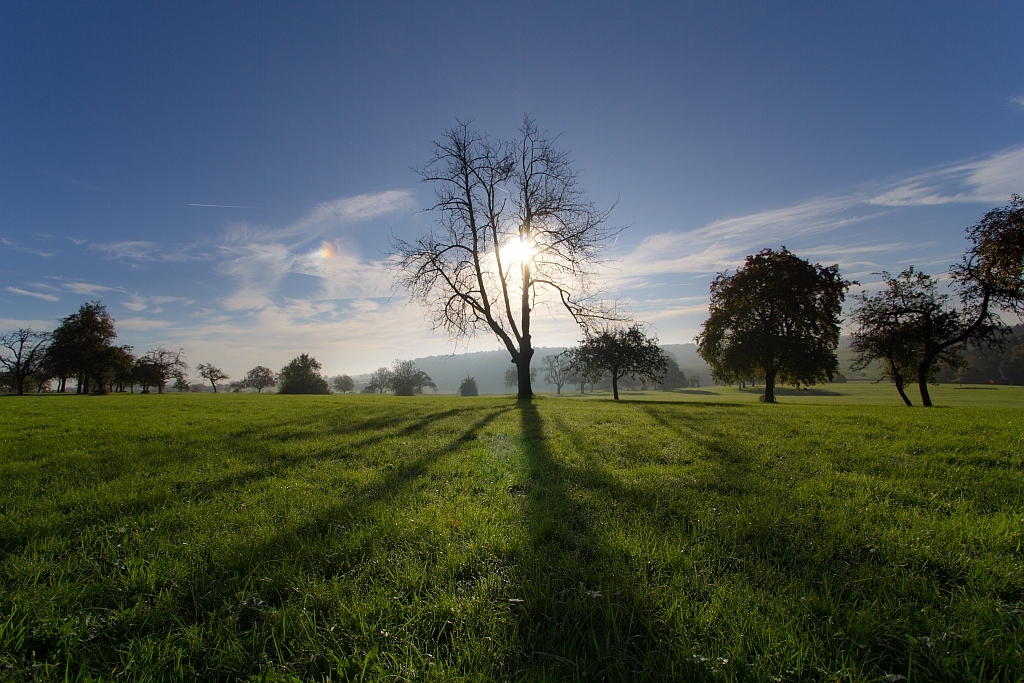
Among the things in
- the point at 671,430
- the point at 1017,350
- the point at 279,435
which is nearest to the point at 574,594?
the point at 671,430

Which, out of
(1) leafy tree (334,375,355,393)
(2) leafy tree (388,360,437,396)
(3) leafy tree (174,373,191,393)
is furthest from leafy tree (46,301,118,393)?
(1) leafy tree (334,375,355,393)

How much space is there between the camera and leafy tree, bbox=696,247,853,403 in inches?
1307

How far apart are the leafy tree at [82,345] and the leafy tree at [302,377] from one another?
25.6m

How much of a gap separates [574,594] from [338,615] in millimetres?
1591

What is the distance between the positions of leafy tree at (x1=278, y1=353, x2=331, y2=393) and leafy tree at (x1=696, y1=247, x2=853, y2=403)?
69117mm

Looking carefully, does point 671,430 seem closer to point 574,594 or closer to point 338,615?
point 574,594

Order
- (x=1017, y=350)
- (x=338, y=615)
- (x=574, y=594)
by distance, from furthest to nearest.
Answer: (x=1017, y=350) < (x=574, y=594) < (x=338, y=615)

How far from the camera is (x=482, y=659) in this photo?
87.4 inches

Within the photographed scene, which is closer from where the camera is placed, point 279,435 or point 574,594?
point 574,594

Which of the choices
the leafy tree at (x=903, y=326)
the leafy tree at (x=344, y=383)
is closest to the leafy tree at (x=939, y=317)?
the leafy tree at (x=903, y=326)

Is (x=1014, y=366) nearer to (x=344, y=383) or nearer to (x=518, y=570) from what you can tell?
(x=518, y=570)

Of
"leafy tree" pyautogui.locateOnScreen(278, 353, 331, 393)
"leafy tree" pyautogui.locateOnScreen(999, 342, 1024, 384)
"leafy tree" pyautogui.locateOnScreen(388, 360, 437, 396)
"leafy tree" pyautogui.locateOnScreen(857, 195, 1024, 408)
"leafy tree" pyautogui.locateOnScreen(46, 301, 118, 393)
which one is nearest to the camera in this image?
"leafy tree" pyautogui.locateOnScreen(857, 195, 1024, 408)

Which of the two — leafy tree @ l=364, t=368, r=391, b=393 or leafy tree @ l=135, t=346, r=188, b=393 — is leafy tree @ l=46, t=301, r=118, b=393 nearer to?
leafy tree @ l=135, t=346, r=188, b=393

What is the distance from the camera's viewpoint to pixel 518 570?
313cm
